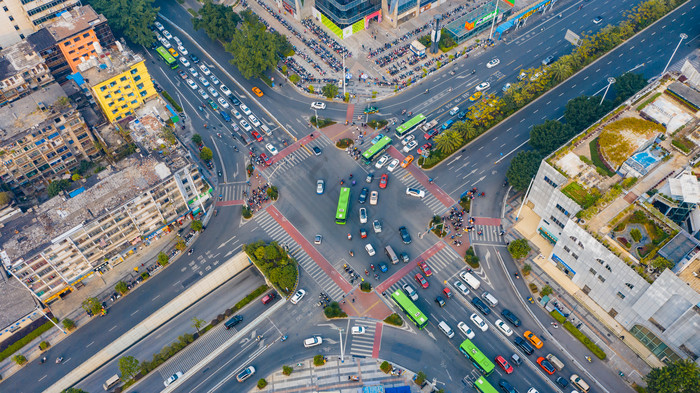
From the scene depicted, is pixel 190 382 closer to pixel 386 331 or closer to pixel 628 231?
pixel 386 331

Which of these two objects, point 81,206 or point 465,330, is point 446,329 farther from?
point 81,206

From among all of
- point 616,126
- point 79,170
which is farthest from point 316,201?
point 616,126

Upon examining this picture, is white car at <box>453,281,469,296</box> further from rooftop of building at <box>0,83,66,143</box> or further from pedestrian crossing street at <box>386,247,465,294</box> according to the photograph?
rooftop of building at <box>0,83,66,143</box>

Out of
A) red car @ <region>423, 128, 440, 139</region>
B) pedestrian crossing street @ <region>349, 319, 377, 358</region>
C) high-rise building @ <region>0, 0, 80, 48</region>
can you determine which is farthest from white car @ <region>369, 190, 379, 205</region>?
high-rise building @ <region>0, 0, 80, 48</region>

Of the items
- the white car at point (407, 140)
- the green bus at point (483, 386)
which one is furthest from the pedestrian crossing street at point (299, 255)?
the white car at point (407, 140)

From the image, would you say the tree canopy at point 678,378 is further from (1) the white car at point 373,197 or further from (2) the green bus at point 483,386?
(1) the white car at point 373,197

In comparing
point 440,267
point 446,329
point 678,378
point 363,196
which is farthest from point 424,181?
point 678,378

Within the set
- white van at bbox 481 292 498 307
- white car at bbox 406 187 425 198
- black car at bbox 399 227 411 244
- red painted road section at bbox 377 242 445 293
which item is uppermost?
white car at bbox 406 187 425 198
